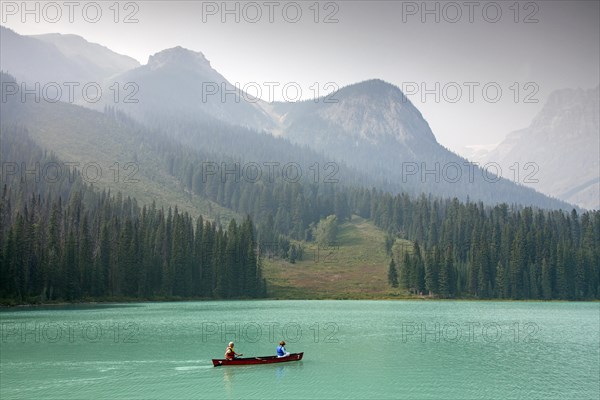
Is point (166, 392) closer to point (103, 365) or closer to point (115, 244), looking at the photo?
point (103, 365)

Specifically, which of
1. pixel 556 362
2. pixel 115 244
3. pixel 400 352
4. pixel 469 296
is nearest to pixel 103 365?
pixel 400 352

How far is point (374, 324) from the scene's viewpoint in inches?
3460

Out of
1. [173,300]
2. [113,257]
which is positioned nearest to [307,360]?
[173,300]

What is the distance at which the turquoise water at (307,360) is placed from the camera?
4234 centimetres

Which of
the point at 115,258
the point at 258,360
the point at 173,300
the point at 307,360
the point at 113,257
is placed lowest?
the point at 173,300

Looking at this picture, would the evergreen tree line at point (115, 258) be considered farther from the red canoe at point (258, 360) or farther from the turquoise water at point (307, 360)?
the red canoe at point (258, 360)

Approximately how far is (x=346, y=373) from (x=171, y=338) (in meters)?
30.8

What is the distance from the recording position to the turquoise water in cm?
4234

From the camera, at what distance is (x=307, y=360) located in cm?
5506

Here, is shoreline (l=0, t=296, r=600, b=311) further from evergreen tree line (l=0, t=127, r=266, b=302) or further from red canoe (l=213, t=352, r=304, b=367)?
red canoe (l=213, t=352, r=304, b=367)

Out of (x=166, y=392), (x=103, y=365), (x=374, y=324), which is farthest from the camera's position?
(x=374, y=324)

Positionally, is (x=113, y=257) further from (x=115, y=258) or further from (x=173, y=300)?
(x=173, y=300)

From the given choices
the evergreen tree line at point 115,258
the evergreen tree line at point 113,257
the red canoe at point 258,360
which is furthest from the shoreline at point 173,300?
the red canoe at point 258,360

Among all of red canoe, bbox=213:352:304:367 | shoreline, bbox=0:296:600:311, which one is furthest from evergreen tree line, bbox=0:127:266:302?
red canoe, bbox=213:352:304:367
